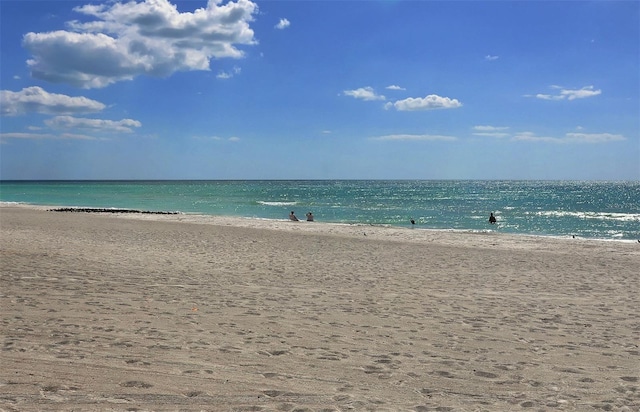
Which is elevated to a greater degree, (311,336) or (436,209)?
(436,209)

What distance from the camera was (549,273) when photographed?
47.2ft

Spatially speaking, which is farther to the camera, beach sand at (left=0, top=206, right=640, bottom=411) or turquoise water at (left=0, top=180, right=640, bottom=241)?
turquoise water at (left=0, top=180, right=640, bottom=241)

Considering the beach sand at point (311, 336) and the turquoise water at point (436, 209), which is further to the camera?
the turquoise water at point (436, 209)

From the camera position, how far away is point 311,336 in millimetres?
7586

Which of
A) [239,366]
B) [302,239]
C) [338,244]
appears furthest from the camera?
[302,239]

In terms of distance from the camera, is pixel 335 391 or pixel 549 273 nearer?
pixel 335 391

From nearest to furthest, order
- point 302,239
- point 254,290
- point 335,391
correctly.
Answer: point 335,391 → point 254,290 → point 302,239

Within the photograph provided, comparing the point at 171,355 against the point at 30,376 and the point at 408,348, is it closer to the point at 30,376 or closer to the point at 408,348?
the point at 30,376

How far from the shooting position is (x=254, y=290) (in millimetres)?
10945

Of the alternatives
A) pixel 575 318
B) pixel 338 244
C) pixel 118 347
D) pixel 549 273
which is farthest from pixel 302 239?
pixel 118 347

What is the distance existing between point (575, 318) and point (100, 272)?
10522mm

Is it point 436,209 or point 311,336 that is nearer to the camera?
point 311,336

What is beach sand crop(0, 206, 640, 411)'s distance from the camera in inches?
213

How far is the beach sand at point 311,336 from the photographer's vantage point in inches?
213
